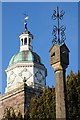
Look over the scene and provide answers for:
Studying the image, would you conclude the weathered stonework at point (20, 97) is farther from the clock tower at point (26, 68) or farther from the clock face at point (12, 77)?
the clock face at point (12, 77)

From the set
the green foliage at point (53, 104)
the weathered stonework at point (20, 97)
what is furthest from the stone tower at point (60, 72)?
the weathered stonework at point (20, 97)

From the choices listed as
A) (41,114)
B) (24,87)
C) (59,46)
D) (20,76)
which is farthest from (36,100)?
(20,76)

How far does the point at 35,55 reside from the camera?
54.8 meters

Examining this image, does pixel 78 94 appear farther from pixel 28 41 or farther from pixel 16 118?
pixel 28 41

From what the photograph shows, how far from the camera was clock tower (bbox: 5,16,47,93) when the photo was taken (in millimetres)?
52625

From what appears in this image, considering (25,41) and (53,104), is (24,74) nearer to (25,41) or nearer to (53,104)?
(25,41)

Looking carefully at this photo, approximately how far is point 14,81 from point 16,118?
2421 cm

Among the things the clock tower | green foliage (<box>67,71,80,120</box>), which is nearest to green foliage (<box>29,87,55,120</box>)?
green foliage (<box>67,71,80,120</box>)

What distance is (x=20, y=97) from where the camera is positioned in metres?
46.7

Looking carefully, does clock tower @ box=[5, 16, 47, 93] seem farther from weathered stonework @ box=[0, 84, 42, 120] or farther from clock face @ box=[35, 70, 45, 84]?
weathered stonework @ box=[0, 84, 42, 120]

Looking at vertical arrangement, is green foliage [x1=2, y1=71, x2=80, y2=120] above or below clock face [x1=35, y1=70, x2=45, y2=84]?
below

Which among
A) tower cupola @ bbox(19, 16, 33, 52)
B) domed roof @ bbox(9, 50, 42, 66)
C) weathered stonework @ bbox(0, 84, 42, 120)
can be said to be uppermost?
tower cupola @ bbox(19, 16, 33, 52)

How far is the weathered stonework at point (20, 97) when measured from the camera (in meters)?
46.1

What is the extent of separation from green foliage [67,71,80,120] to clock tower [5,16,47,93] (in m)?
22.4
